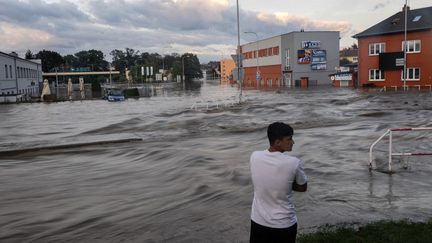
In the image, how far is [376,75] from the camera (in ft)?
205

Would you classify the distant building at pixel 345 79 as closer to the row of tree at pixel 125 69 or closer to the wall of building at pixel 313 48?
the wall of building at pixel 313 48

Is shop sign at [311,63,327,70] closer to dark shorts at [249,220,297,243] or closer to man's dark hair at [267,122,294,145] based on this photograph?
man's dark hair at [267,122,294,145]

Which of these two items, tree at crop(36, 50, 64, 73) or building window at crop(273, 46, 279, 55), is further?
tree at crop(36, 50, 64, 73)

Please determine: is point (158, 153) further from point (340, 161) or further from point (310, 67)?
point (310, 67)

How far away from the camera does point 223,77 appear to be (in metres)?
179

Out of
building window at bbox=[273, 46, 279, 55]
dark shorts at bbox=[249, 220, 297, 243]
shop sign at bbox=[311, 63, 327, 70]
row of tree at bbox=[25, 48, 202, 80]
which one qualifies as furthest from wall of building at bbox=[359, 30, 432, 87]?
row of tree at bbox=[25, 48, 202, 80]

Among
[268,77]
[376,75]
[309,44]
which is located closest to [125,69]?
[268,77]

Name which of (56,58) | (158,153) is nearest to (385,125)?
(158,153)

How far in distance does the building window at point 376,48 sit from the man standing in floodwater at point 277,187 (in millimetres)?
61069

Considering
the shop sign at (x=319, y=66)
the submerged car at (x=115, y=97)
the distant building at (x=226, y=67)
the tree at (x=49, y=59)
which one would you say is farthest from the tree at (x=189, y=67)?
the submerged car at (x=115, y=97)

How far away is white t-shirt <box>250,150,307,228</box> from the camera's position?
4176 mm

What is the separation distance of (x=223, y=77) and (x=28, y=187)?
169166mm

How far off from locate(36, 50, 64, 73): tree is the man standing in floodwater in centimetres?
16559

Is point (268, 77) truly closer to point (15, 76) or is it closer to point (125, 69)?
point (15, 76)
